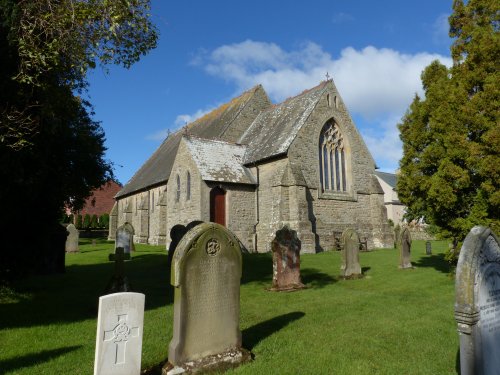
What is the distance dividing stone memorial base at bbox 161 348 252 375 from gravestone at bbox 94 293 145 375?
0.44 metres

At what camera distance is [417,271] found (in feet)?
43.9

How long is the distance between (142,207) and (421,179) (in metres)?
23.7

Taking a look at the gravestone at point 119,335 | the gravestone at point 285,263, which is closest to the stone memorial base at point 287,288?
the gravestone at point 285,263

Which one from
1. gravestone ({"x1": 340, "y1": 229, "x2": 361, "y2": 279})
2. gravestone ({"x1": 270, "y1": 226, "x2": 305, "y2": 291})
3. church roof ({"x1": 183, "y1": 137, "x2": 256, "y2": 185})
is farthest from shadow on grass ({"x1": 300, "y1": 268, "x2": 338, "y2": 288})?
church roof ({"x1": 183, "y1": 137, "x2": 256, "y2": 185})

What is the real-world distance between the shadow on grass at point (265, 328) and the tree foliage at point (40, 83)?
470cm

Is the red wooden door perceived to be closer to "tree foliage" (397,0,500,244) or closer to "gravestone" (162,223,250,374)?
"tree foliage" (397,0,500,244)

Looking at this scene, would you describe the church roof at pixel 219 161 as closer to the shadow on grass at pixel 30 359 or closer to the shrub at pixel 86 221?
the shadow on grass at pixel 30 359

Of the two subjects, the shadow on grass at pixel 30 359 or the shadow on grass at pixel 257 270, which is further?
the shadow on grass at pixel 257 270

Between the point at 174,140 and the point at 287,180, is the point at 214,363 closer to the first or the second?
the point at 287,180

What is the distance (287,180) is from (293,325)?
548 inches

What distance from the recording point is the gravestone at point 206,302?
482cm

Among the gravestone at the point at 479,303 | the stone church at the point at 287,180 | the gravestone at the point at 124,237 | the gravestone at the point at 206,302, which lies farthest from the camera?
the stone church at the point at 287,180

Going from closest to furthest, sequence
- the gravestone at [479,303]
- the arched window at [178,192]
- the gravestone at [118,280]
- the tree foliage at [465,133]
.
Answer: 1. the gravestone at [479,303]
2. the gravestone at [118,280]
3. the tree foliage at [465,133]
4. the arched window at [178,192]

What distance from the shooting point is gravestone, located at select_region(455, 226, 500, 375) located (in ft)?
11.9
